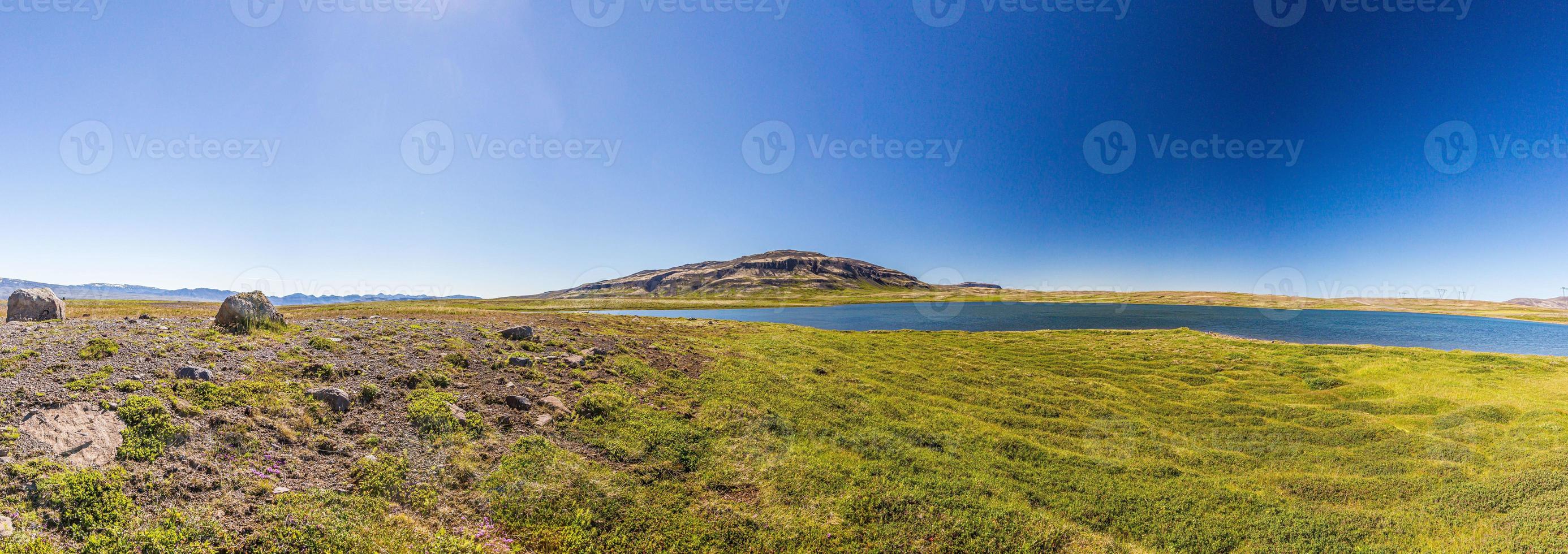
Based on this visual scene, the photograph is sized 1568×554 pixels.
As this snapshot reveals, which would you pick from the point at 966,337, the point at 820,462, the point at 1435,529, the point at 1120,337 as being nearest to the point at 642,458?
the point at 820,462

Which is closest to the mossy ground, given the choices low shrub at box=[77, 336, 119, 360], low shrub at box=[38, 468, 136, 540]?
low shrub at box=[38, 468, 136, 540]

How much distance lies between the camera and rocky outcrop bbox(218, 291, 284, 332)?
21359 millimetres

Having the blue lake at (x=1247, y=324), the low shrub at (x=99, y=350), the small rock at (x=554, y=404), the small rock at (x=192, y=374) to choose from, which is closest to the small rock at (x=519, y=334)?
the small rock at (x=554, y=404)

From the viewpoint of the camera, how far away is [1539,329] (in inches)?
3297

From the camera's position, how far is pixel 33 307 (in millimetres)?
21625

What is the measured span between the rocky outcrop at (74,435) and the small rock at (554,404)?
9318 mm

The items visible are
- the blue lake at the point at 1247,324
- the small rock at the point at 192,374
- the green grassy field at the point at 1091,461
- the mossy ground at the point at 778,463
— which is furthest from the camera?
the blue lake at the point at 1247,324

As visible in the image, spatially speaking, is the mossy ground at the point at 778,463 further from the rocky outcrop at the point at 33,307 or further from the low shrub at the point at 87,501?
the rocky outcrop at the point at 33,307

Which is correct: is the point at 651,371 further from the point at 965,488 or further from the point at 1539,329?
the point at 1539,329

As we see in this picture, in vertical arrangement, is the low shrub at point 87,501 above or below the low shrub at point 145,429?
below

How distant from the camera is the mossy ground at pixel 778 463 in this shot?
10.2m

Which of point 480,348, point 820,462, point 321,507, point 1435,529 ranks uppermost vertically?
point 480,348

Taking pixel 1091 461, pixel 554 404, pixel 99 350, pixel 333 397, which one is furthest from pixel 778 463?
pixel 99 350

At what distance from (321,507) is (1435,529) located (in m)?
28.5
